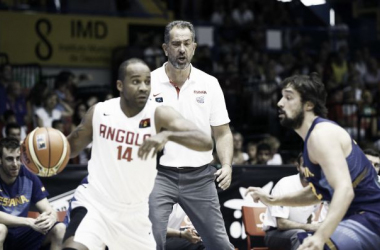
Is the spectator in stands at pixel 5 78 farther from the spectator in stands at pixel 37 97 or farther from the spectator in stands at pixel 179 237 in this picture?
the spectator in stands at pixel 179 237

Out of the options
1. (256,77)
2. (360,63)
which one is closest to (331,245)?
(256,77)

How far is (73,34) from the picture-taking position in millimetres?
18188

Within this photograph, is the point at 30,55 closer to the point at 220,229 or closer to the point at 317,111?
the point at 220,229

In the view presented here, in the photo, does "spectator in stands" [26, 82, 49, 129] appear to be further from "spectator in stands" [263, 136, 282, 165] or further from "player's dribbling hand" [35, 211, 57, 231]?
"player's dribbling hand" [35, 211, 57, 231]

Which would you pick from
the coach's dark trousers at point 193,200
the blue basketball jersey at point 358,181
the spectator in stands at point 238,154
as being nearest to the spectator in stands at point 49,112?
the spectator in stands at point 238,154

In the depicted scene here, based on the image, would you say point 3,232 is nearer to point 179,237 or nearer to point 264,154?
point 179,237

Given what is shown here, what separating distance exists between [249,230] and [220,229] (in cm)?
267

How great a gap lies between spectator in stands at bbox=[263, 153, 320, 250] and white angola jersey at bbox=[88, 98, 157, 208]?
3.29m

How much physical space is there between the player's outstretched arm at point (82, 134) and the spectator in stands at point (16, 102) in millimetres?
7600

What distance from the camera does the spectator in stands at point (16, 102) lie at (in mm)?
13969

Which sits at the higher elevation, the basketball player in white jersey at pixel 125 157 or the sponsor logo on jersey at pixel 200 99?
the sponsor logo on jersey at pixel 200 99

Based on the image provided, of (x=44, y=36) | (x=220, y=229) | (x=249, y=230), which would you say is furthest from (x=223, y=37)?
(x=220, y=229)

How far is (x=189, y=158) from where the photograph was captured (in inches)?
292

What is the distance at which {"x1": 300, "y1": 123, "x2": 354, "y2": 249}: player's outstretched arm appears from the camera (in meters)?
5.56
